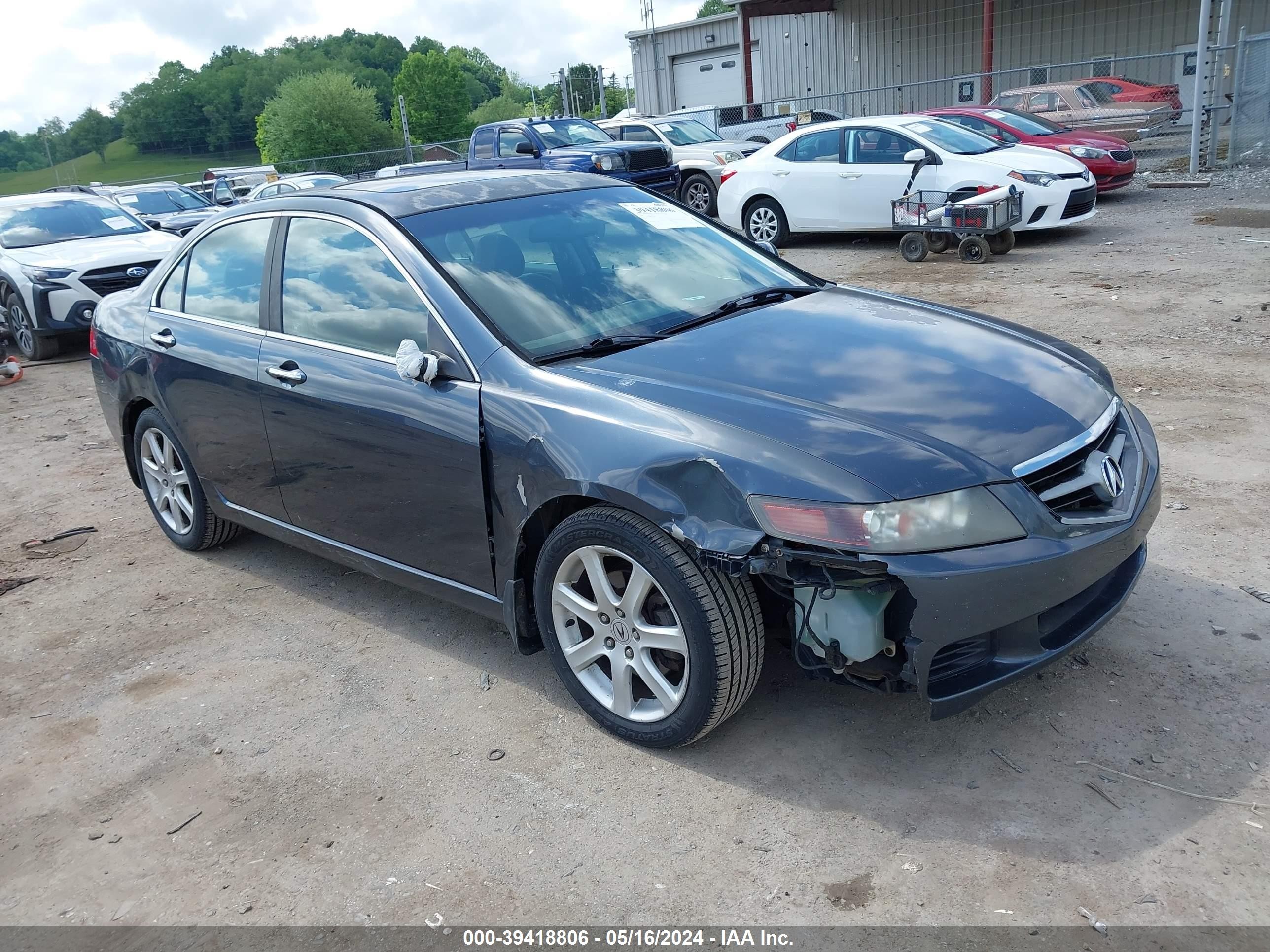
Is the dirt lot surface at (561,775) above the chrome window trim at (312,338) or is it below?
below

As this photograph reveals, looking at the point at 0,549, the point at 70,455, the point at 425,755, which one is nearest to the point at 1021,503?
the point at 425,755

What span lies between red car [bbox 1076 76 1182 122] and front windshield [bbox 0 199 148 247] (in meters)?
18.2

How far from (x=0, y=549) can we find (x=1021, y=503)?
17.6ft

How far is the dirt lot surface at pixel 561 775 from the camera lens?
2697 mm

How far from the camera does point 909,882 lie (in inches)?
105

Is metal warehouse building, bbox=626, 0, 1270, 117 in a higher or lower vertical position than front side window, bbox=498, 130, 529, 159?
higher

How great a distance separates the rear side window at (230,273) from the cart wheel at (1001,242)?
913 centimetres

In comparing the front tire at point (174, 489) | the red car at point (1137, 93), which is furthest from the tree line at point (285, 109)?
the front tire at point (174, 489)

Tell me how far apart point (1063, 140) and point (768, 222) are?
4.53 metres

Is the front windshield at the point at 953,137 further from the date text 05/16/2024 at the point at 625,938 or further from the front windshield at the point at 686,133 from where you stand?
the date text 05/16/2024 at the point at 625,938

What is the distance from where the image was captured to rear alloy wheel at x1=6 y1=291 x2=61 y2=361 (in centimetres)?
1112

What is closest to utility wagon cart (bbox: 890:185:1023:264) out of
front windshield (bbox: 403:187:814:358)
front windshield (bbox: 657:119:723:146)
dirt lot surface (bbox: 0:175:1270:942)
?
dirt lot surface (bbox: 0:175:1270:942)

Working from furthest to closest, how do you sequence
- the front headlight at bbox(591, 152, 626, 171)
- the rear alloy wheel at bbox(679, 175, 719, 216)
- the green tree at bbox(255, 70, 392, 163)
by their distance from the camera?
1. the green tree at bbox(255, 70, 392, 163)
2. the rear alloy wheel at bbox(679, 175, 719, 216)
3. the front headlight at bbox(591, 152, 626, 171)

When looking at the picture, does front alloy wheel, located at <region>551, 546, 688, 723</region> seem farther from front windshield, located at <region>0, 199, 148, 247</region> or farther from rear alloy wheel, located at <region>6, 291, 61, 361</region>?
front windshield, located at <region>0, 199, 148, 247</region>
